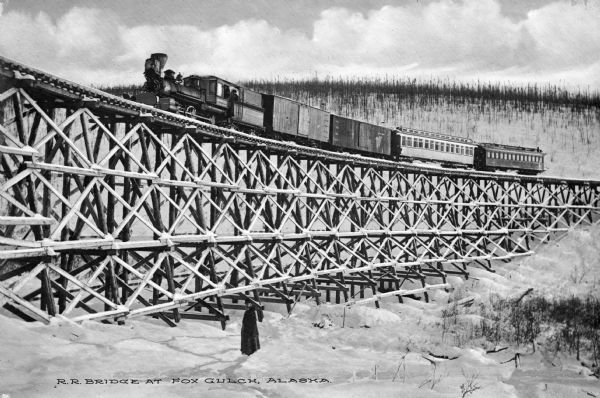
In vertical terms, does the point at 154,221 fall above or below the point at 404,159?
below

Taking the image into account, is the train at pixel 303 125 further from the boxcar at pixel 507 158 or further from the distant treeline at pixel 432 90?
the distant treeline at pixel 432 90

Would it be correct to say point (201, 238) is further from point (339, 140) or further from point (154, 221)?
point (339, 140)

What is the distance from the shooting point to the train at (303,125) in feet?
41.5

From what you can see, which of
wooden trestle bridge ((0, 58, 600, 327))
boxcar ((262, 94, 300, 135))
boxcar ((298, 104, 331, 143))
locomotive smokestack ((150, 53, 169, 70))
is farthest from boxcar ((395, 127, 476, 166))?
locomotive smokestack ((150, 53, 169, 70))

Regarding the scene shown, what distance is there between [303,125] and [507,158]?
569 inches

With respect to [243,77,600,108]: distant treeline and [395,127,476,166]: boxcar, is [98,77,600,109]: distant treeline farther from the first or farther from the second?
[395,127,476,166]: boxcar

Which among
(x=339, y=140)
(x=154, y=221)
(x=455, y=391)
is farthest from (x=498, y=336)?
(x=339, y=140)

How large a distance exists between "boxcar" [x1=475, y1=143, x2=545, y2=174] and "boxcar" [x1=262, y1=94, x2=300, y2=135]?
A: 13.4m

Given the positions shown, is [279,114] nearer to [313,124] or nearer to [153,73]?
[313,124]

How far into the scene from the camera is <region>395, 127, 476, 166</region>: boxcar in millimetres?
24250

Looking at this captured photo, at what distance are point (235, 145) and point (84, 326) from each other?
7179mm

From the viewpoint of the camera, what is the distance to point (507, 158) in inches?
1101

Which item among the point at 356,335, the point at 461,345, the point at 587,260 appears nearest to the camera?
the point at 461,345

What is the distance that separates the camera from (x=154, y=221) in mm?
10336
